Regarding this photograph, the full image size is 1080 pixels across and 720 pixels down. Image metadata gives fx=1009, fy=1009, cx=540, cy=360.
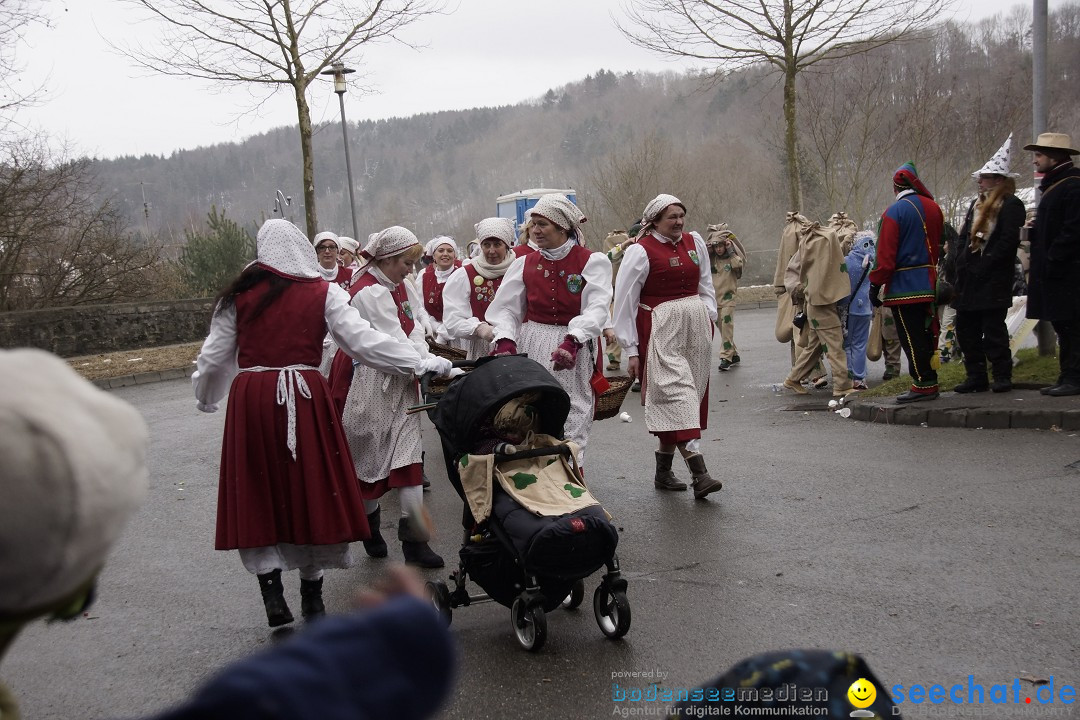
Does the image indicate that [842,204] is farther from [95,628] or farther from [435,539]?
[95,628]

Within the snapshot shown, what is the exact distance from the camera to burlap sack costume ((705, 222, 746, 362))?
14484mm

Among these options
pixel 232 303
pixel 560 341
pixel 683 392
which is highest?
pixel 232 303

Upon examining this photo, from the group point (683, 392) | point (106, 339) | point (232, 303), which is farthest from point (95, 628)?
point (106, 339)

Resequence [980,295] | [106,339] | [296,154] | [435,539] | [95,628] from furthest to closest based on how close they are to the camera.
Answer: [296,154]
[106,339]
[980,295]
[435,539]
[95,628]

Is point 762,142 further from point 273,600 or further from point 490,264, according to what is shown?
point 273,600

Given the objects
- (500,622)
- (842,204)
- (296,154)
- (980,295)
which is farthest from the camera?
(296,154)

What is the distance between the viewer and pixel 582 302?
6.83m

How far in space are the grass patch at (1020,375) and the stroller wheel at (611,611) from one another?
6.37 metres

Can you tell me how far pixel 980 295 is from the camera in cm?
929

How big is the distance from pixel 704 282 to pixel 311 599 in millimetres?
3725

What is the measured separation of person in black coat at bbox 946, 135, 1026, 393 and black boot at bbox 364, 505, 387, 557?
5.93 meters

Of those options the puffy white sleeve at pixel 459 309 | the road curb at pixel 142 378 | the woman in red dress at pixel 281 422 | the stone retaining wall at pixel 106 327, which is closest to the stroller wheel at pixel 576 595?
the woman in red dress at pixel 281 422

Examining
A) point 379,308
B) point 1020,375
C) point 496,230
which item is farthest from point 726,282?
point 379,308

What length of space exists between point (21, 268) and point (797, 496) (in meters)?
21.1
